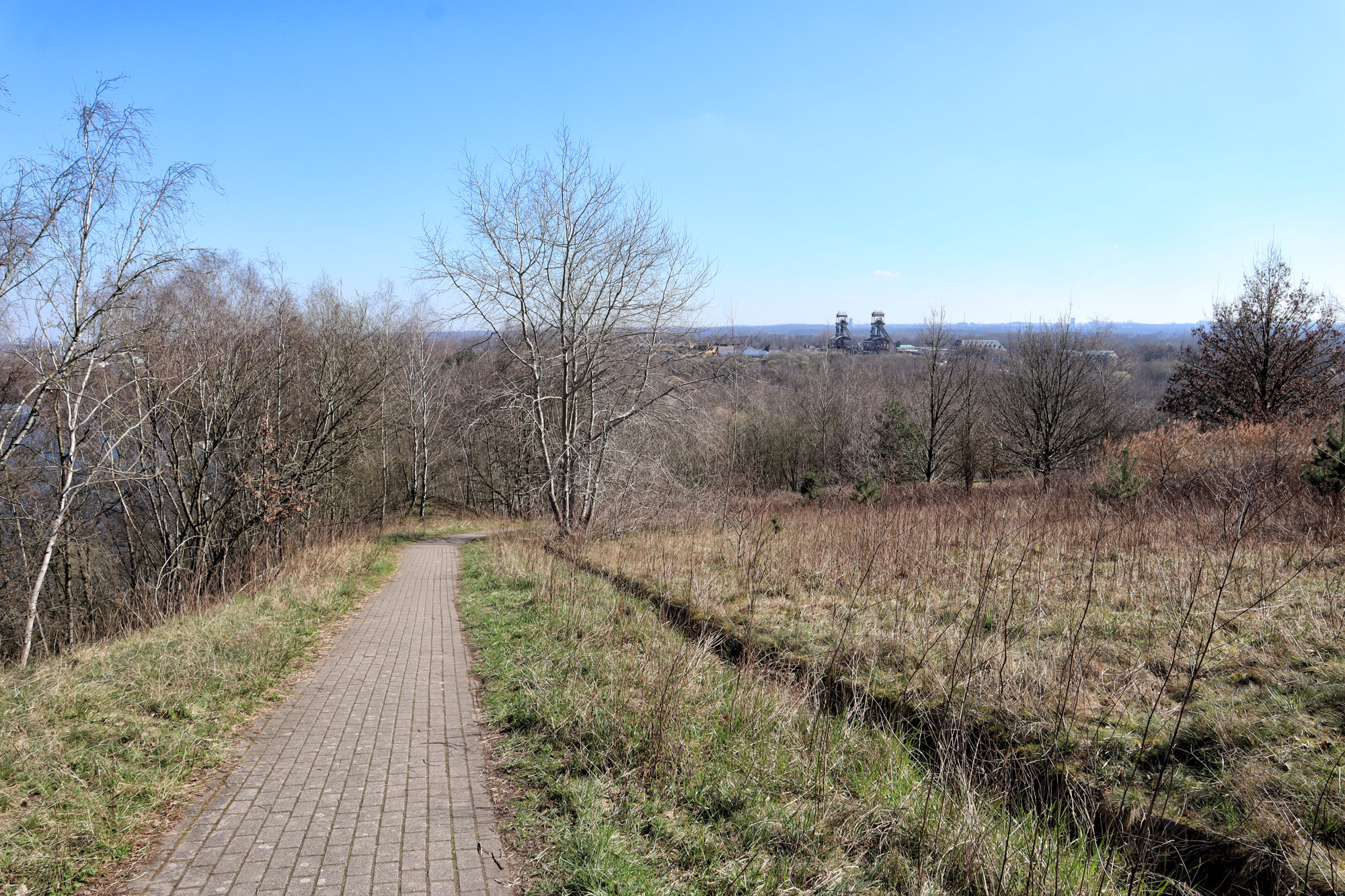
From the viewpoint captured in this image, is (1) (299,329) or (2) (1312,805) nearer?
(2) (1312,805)

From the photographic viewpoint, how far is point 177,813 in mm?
3920

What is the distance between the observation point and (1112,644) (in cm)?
591

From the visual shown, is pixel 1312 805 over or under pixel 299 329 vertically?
under

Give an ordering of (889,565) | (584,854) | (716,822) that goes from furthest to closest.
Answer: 1. (889,565)
2. (716,822)
3. (584,854)

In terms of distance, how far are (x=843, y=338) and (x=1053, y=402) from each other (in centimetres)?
3274

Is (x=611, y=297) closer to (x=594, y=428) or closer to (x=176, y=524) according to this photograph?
(x=594, y=428)

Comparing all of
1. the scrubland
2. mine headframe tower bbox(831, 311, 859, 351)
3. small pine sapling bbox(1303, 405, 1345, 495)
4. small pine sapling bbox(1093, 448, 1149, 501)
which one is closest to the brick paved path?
the scrubland

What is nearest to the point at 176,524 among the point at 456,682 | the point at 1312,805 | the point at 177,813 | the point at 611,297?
the point at 611,297

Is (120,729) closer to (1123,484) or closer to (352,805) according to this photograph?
(352,805)

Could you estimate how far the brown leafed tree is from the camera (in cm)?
2291

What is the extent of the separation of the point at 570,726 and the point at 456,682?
2.13m

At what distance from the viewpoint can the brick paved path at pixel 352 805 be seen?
10.9ft

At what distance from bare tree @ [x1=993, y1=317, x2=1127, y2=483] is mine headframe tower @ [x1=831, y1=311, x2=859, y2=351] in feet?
90.0

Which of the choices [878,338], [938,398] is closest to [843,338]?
[878,338]
